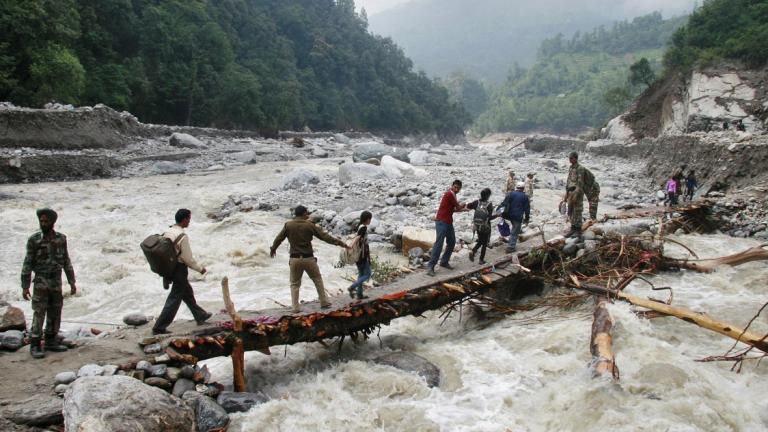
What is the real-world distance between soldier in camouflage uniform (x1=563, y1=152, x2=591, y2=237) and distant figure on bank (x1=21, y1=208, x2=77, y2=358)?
26.3ft

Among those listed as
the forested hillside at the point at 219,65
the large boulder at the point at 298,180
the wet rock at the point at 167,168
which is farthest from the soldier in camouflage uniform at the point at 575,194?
the forested hillside at the point at 219,65

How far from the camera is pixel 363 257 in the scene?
6379 millimetres

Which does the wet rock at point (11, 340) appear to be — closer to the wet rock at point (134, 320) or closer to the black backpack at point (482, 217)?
the wet rock at point (134, 320)

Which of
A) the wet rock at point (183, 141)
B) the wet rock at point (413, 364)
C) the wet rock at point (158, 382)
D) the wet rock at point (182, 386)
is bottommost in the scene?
the wet rock at point (413, 364)

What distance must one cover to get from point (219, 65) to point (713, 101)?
4024 cm

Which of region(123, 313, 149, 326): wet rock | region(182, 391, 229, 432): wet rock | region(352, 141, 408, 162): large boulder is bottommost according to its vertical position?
region(182, 391, 229, 432): wet rock

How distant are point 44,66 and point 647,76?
4912cm

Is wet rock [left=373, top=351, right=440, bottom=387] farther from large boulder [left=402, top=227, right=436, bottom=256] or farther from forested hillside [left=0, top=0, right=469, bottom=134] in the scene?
forested hillside [left=0, top=0, right=469, bottom=134]

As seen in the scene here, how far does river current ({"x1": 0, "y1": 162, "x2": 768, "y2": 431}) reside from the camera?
15.9 ft

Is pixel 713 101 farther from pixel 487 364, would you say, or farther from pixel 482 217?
pixel 487 364

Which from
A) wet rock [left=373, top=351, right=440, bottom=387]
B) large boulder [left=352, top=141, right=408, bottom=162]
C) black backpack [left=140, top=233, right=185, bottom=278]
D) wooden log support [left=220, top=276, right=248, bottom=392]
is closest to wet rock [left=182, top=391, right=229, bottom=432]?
wooden log support [left=220, top=276, right=248, bottom=392]

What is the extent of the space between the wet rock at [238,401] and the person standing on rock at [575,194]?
255 inches

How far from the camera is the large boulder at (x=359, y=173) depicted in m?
19.0

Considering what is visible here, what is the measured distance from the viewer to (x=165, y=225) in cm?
1357
